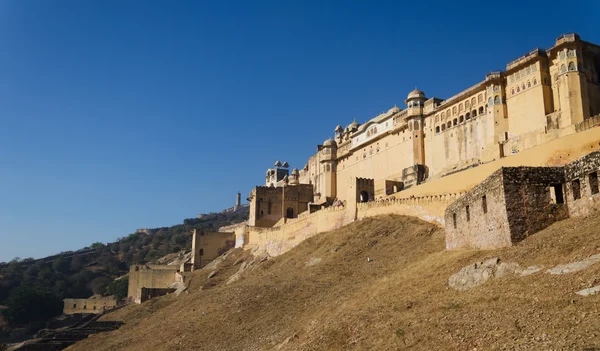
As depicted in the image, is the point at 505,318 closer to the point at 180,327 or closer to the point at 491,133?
the point at 180,327

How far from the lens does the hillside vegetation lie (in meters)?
54.4

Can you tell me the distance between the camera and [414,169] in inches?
1887

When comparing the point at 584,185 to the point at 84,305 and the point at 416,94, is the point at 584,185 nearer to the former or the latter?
the point at 416,94

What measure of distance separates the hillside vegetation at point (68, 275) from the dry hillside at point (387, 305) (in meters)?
24.1

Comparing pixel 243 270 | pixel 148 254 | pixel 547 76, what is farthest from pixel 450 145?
pixel 148 254

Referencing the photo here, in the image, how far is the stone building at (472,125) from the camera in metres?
35.5

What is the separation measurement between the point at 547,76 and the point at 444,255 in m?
23.5

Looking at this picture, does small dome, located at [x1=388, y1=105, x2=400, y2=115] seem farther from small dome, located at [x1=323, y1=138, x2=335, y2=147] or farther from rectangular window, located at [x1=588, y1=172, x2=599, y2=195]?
rectangular window, located at [x1=588, y1=172, x2=599, y2=195]

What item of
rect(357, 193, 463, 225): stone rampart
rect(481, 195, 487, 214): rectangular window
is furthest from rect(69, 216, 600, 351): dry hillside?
rect(481, 195, 487, 214): rectangular window

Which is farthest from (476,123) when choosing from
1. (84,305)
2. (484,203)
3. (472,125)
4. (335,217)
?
(84,305)

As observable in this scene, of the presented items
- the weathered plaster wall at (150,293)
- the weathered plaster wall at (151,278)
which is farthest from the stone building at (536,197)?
the weathered plaster wall at (151,278)

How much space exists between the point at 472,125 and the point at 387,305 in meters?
31.0

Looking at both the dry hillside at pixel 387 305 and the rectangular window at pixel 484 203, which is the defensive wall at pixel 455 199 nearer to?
the rectangular window at pixel 484 203

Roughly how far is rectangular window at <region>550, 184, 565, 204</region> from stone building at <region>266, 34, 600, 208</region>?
20152 millimetres
